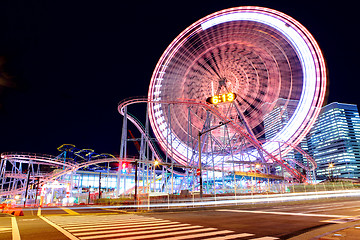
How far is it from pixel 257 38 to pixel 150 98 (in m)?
20.5

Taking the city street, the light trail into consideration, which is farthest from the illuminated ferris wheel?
the city street

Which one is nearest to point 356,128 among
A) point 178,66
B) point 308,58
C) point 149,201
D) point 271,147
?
point 271,147

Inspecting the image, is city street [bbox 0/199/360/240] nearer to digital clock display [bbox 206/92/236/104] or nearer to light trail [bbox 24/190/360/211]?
digital clock display [bbox 206/92/236/104]

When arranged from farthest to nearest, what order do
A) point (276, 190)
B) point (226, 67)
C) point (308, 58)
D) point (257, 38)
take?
point (226, 67) → point (257, 38) → point (308, 58) → point (276, 190)

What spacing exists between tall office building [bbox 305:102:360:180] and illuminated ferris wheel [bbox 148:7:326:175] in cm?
10308

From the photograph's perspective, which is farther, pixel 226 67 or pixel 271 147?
pixel 271 147

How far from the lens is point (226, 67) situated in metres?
41.1

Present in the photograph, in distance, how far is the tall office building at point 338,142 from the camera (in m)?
122

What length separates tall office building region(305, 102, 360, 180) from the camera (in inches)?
4801

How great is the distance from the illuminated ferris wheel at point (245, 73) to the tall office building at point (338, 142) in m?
103

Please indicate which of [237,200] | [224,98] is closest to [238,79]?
[237,200]

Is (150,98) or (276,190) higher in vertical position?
(150,98)

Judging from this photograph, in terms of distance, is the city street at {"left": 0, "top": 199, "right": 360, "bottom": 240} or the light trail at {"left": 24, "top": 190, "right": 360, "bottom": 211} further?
the light trail at {"left": 24, "top": 190, "right": 360, "bottom": 211}

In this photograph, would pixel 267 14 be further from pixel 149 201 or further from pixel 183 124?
pixel 149 201
